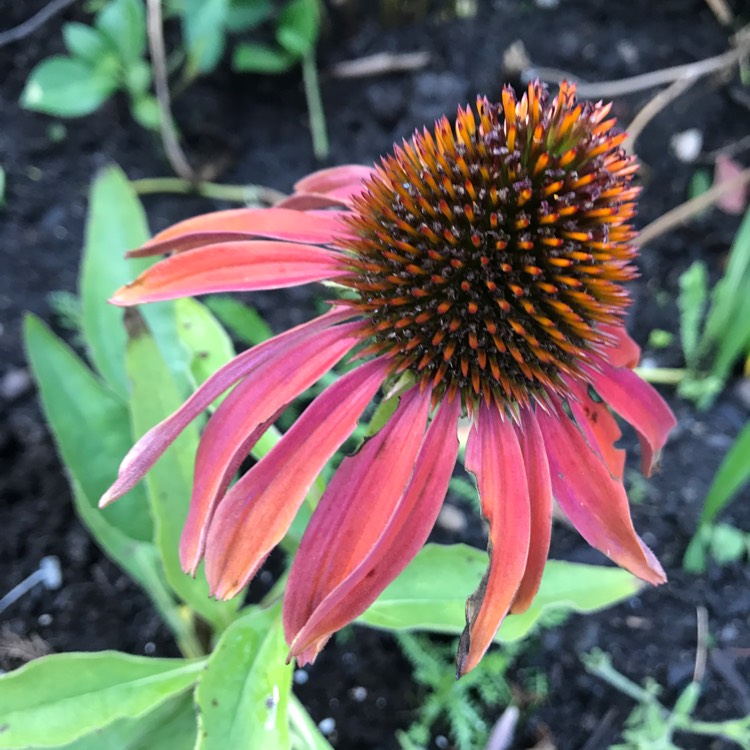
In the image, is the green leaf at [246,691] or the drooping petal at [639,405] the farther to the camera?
the drooping petal at [639,405]

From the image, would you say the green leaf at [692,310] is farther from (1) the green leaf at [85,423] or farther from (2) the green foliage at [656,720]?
(1) the green leaf at [85,423]

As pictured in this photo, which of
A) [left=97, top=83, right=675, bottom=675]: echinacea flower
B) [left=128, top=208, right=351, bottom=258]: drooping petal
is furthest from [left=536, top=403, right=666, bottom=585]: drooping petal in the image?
[left=128, top=208, right=351, bottom=258]: drooping petal

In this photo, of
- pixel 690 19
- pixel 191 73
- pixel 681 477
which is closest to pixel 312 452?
pixel 681 477

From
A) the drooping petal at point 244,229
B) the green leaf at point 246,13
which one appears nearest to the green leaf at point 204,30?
the green leaf at point 246,13

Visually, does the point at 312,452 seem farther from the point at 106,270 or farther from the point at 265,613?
A: the point at 106,270

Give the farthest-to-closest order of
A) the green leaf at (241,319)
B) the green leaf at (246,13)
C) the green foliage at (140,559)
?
the green leaf at (246,13), the green leaf at (241,319), the green foliage at (140,559)

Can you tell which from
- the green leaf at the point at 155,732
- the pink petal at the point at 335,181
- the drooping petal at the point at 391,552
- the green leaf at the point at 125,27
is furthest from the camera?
the green leaf at the point at 125,27
